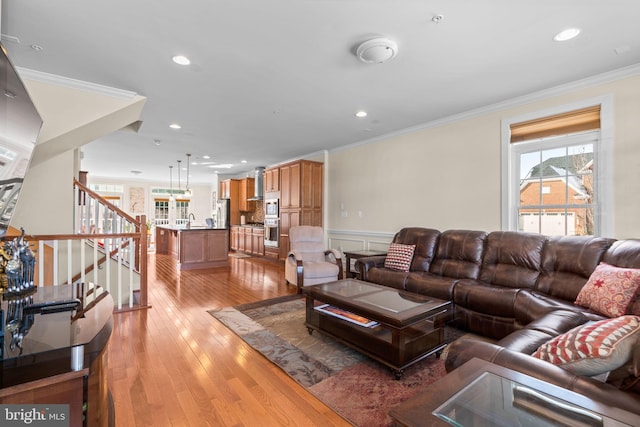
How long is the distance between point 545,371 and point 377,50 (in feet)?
7.96

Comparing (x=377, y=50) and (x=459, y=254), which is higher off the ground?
(x=377, y=50)

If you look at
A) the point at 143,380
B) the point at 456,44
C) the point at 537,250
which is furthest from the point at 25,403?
the point at 537,250

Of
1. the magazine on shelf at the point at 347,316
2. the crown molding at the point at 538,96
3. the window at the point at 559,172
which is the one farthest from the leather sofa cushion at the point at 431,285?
the crown molding at the point at 538,96

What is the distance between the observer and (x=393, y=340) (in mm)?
2174

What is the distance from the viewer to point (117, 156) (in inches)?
278

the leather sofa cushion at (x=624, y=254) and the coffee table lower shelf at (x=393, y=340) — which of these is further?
the leather sofa cushion at (x=624, y=254)

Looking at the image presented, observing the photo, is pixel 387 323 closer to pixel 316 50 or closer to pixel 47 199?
pixel 316 50

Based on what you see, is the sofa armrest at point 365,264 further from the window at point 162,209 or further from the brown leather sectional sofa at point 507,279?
the window at point 162,209

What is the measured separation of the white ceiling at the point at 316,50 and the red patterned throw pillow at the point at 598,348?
80.7 inches

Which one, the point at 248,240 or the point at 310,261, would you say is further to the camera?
the point at 248,240

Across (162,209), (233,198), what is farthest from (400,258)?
(162,209)

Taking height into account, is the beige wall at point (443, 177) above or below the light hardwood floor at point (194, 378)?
above

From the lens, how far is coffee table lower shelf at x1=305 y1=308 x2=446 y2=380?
7.08ft

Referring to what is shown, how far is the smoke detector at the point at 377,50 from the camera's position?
7.81 ft
